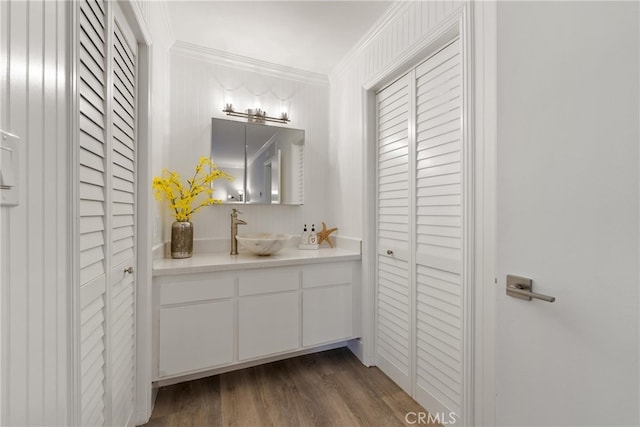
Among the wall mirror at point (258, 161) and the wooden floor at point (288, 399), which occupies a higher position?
the wall mirror at point (258, 161)

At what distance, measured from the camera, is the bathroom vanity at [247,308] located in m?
1.72

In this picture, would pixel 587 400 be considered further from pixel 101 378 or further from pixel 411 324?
pixel 101 378

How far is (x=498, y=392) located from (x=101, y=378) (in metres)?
1.43

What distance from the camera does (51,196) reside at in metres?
0.67

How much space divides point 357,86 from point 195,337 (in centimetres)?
212

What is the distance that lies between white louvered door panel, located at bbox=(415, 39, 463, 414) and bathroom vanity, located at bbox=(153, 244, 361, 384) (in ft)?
2.09

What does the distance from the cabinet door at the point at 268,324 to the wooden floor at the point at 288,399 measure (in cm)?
21

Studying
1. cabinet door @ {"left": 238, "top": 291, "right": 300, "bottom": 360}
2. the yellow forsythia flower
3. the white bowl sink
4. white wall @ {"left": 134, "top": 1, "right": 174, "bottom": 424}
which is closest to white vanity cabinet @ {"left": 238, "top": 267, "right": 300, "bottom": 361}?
cabinet door @ {"left": 238, "top": 291, "right": 300, "bottom": 360}

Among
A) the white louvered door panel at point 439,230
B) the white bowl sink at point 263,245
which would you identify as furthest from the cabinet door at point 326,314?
the white louvered door panel at point 439,230

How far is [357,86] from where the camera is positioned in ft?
7.62

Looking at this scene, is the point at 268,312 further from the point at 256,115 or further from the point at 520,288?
the point at 256,115

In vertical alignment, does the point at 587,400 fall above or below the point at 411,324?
above

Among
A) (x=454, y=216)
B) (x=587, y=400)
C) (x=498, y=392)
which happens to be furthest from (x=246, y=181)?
(x=587, y=400)

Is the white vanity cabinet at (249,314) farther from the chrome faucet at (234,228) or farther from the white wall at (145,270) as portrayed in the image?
the chrome faucet at (234,228)
